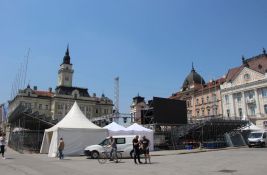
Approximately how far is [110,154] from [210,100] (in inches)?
2399

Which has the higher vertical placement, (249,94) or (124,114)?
(249,94)

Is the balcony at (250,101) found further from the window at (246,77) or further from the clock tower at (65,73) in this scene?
the clock tower at (65,73)

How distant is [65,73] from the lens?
116 m

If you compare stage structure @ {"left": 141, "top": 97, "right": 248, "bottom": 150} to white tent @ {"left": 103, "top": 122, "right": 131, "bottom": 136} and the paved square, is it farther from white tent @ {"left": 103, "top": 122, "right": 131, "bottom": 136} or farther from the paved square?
the paved square

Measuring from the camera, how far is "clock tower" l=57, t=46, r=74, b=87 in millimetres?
115438

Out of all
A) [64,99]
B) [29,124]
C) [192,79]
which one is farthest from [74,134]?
[64,99]

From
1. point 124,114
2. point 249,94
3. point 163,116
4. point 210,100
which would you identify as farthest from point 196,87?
point 163,116

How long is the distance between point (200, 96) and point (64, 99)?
166 feet

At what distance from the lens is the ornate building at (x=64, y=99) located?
102000 mm

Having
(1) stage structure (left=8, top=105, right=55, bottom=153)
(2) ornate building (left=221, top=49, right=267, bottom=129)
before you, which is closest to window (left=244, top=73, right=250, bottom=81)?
(2) ornate building (left=221, top=49, right=267, bottom=129)

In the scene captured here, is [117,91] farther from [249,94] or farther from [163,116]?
[163,116]

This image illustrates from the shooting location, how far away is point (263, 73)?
214 ft

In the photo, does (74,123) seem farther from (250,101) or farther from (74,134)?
(250,101)

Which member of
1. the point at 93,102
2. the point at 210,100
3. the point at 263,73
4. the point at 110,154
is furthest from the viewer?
the point at 93,102
